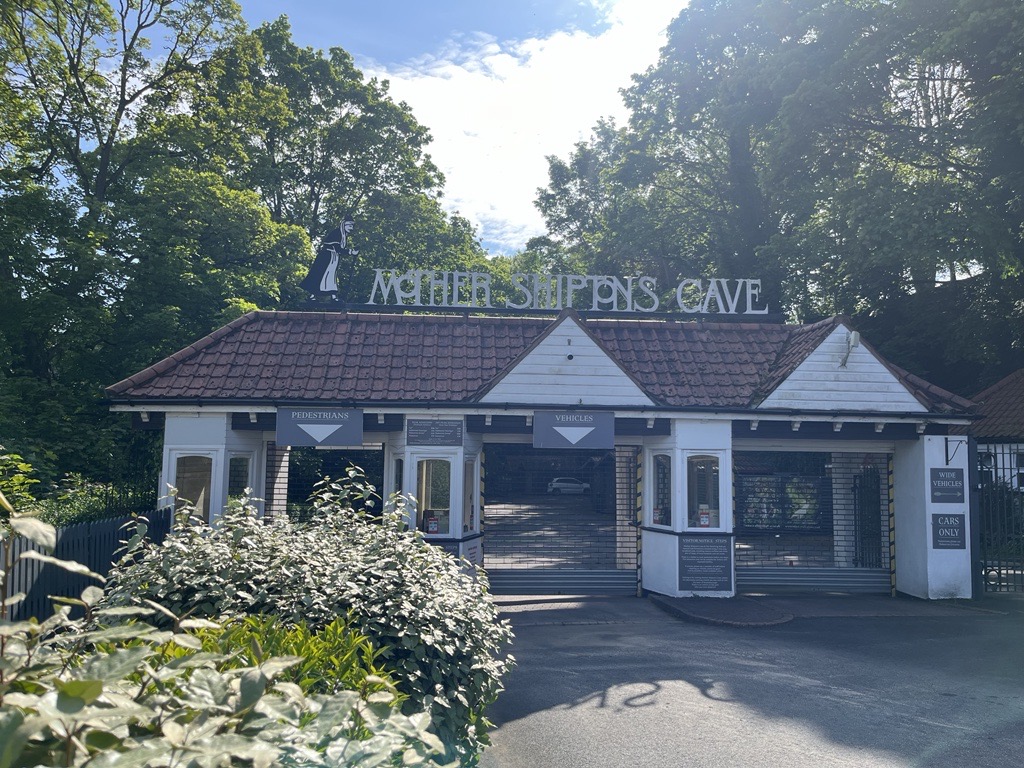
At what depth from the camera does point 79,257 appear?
2086 cm

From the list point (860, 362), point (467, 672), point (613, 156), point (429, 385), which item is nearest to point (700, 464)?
point (860, 362)

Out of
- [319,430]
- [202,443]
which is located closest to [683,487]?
[319,430]

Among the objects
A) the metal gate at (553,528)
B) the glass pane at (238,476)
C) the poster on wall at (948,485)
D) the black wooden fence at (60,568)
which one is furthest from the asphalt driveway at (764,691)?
the glass pane at (238,476)

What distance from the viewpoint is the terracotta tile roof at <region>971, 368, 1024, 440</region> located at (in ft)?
82.3

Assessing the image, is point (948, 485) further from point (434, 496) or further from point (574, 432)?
point (434, 496)

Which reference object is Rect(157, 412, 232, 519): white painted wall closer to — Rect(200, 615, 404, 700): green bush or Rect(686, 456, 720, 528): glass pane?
Rect(686, 456, 720, 528): glass pane

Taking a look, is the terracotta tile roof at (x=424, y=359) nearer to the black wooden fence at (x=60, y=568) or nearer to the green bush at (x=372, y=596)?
the black wooden fence at (x=60, y=568)

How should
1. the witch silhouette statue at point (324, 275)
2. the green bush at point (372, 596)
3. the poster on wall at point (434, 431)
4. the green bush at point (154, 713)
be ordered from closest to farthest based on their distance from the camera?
the green bush at point (154, 713)
the green bush at point (372, 596)
the poster on wall at point (434, 431)
the witch silhouette statue at point (324, 275)

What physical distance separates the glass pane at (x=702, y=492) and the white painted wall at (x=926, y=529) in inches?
151

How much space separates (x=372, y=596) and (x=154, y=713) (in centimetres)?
301

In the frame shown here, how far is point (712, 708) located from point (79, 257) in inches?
760

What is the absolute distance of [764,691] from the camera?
8.73m

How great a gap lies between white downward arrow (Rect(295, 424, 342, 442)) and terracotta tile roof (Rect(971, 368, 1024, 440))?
20033 millimetres

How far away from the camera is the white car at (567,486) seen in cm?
1510
